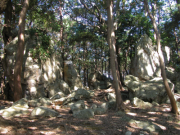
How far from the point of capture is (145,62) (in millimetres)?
13094

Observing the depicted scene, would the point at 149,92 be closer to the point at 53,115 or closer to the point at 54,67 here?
the point at 53,115

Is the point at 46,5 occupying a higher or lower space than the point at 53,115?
higher

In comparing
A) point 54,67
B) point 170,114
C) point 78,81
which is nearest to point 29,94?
point 54,67

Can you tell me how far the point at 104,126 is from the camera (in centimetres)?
456

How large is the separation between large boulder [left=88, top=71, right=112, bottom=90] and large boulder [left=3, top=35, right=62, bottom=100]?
794 cm

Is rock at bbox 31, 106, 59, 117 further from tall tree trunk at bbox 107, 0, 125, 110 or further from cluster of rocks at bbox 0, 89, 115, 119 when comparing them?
tall tree trunk at bbox 107, 0, 125, 110

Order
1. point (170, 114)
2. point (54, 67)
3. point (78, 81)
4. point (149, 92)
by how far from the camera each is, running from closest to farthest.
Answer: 1. point (170, 114)
2. point (149, 92)
3. point (54, 67)
4. point (78, 81)

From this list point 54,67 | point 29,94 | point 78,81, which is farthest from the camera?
point 78,81

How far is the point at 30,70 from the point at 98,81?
10.2m

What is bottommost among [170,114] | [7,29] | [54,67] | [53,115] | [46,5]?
[170,114]

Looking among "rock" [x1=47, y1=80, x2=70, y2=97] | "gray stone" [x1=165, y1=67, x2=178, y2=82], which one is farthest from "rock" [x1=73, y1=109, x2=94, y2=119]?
"gray stone" [x1=165, y1=67, x2=178, y2=82]

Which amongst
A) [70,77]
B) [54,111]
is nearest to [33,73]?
[70,77]

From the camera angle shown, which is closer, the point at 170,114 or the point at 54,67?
the point at 170,114

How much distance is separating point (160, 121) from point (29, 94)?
28.3 feet
